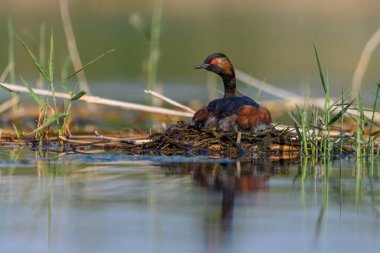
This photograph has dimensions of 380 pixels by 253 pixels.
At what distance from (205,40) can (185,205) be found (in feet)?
70.9

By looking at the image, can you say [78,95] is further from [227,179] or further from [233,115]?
[227,179]

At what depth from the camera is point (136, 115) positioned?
48.3ft

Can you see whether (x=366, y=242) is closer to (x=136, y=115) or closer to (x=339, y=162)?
(x=339, y=162)

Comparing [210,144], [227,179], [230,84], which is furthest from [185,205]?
[230,84]

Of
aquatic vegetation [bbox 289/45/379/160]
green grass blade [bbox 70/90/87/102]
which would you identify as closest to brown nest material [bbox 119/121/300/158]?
aquatic vegetation [bbox 289/45/379/160]

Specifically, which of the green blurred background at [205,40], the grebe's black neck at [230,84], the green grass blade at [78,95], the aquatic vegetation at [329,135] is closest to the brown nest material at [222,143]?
the aquatic vegetation at [329,135]

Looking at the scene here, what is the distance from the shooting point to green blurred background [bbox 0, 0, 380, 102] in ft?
63.4

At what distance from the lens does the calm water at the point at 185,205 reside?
5.62 metres

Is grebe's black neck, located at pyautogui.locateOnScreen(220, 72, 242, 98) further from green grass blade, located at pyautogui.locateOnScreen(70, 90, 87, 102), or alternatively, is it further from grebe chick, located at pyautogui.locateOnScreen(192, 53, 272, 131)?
green grass blade, located at pyautogui.locateOnScreen(70, 90, 87, 102)

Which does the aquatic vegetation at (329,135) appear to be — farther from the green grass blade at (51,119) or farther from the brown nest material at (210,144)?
the green grass blade at (51,119)

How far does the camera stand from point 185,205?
22.0 feet

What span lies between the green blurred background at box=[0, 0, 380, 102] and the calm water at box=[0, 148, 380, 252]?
346 centimetres

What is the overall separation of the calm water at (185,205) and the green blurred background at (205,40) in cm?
346

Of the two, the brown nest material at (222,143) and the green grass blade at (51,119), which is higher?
the green grass blade at (51,119)
